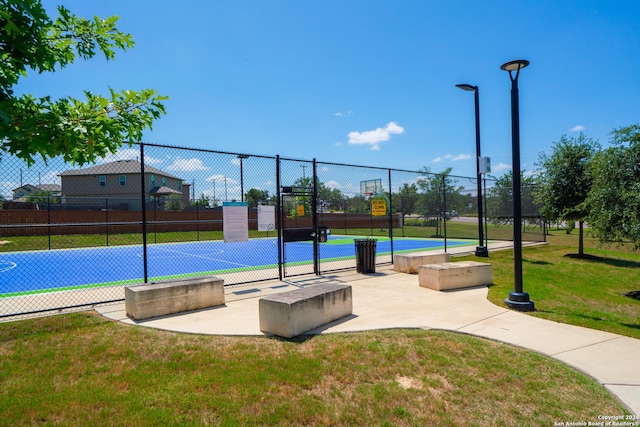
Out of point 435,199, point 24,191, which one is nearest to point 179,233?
point 24,191

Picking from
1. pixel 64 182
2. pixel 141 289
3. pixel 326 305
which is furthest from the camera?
pixel 64 182

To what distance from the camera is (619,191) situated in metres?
9.28

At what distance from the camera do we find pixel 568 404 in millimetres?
3309

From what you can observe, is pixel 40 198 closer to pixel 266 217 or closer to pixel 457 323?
pixel 266 217

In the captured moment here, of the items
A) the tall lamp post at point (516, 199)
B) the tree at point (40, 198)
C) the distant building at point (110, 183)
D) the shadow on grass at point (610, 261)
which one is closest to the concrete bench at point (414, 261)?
the tall lamp post at point (516, 199)

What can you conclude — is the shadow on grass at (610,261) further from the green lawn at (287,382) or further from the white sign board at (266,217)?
the white sign board at (266,217)

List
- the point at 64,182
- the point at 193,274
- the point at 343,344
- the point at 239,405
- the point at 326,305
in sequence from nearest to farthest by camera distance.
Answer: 1. the point at 239,405
2. the point at 343,344
3. the point at 326,305
4. the point at 193,274
5. the point at 64,182

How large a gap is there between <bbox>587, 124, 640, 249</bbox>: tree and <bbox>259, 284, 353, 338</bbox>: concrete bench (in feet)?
26.5

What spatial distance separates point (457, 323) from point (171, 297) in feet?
15.8

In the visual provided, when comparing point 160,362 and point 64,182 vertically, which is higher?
point 64,182

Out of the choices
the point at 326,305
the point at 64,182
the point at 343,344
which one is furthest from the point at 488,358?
the point at 64,182

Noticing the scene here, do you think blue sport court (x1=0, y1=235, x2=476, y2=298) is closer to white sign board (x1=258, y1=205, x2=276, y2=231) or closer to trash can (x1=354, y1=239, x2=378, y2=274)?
white sign board (x1=258, y1=205, x2=276, y2=231)

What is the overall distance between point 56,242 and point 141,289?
19583mm

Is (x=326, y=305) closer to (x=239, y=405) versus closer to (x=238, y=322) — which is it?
(x=238, y=322)
